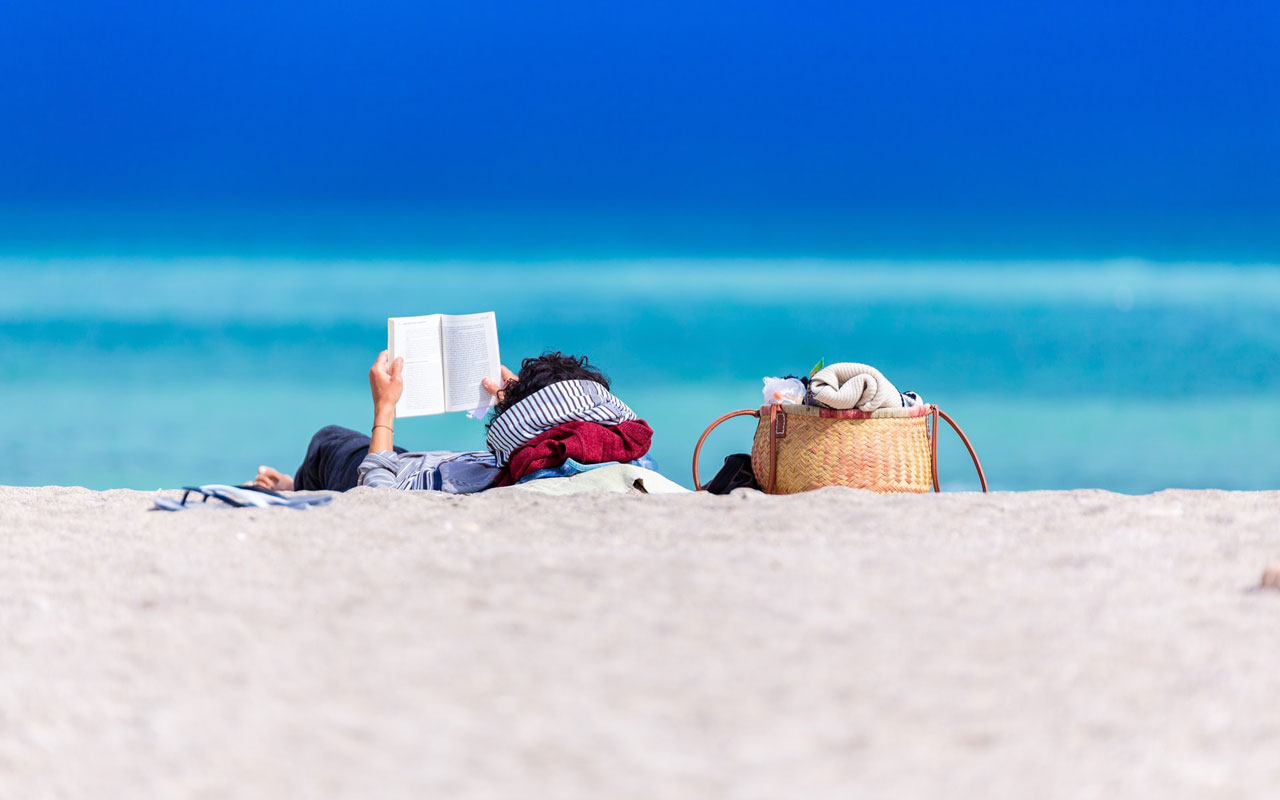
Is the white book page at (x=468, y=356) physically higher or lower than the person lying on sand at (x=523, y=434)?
higher

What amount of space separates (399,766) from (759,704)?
474 millimetres

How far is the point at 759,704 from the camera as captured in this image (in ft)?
4.70

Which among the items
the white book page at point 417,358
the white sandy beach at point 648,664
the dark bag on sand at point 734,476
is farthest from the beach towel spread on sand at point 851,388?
the white book page at point 417,358

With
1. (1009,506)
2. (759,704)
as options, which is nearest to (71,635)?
(759,704)

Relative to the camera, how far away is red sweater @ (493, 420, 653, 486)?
152 inches

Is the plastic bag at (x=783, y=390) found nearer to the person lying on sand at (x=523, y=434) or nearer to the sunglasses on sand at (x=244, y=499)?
the person lying on sand at (x=523, y=434)

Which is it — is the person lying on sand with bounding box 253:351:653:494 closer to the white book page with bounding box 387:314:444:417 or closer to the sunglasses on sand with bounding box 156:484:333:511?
the white book page with bounding box 387:314:444:417

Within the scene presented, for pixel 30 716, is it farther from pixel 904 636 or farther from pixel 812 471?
pixel 812 471

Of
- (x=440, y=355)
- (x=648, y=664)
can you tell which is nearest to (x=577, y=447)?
(x=440, y=355)

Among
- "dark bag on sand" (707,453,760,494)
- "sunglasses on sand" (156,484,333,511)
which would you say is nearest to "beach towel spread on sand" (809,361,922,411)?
"dark bag on sand" (707,453,760,494)

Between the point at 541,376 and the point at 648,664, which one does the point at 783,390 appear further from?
the point at 648,664

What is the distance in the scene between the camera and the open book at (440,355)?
408 centimetres

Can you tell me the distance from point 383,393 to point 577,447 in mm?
820

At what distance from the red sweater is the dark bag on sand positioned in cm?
33
